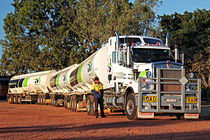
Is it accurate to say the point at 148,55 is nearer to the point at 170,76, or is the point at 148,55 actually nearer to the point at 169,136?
the point at 170,76

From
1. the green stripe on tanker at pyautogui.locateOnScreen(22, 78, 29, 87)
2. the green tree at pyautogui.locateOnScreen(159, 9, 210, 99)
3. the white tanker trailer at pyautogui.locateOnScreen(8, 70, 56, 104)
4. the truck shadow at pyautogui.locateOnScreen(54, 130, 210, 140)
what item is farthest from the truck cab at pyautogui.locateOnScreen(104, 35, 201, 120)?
the green stripe on tanker at pyautogui.locateOnScreen(22, 78, 29, 87)

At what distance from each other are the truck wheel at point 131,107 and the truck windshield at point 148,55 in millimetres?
1772

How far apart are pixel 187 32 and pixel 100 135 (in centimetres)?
3268

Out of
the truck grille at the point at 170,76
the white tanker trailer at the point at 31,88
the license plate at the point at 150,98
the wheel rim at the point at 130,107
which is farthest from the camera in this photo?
the white tanker trailer at the point at 31,88

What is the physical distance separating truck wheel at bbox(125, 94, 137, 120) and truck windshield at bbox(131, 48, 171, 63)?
1772 mm

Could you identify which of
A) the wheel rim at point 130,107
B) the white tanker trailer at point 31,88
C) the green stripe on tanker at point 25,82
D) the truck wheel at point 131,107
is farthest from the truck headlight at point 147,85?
the green stripe on tanker at point 25,82

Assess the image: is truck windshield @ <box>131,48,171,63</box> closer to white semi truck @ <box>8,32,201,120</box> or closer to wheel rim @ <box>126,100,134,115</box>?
white semi truck @ <box>8,32,201,120</box>

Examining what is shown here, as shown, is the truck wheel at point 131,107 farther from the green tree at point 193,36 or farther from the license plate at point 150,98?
the green tree at point 193,36

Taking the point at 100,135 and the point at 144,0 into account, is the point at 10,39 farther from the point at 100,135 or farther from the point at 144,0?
the point at 100,135

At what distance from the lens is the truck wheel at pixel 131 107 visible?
14909 mm

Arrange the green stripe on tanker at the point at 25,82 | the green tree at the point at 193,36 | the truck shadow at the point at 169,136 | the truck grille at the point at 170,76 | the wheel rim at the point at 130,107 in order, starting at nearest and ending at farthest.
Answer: the truck shadow at the point at 169,136 < the truck grille at the point at 170,76 < the wheel rim at the point at 130,107 < the green tree at the point at 193,36 < the green stripe on tanker at the point at 25,82

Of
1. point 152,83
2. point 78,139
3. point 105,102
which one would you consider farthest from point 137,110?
point 78,139

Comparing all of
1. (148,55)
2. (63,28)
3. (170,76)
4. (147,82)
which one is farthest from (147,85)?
(63,28)

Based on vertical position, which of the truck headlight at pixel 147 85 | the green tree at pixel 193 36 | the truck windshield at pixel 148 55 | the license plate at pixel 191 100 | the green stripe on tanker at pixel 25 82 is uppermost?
the green tree at pixel 193 36
